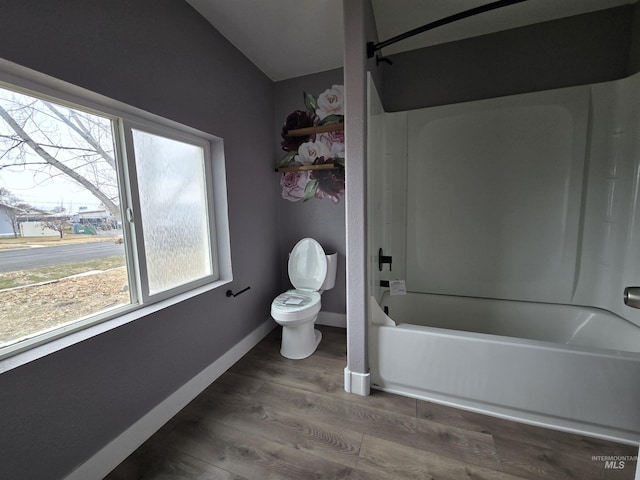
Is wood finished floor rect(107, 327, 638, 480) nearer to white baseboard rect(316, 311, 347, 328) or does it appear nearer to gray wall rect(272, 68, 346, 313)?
white baseboard rect(316, 311, 347, 328)

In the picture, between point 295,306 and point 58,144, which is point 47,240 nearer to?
point 58,144

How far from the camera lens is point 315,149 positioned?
2283 mm

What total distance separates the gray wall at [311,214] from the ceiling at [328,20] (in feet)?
0.89

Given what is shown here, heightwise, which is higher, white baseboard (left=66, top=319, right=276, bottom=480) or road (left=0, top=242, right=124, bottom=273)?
road (left=0, top=242, right=124, bottom=273)

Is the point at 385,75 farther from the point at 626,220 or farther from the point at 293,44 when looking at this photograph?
the point at 626,220

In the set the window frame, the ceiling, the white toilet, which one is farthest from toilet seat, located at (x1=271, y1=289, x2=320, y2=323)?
the ceiling

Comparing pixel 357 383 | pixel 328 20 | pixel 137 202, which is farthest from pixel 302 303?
pixel 328 20

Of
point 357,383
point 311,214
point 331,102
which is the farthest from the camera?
point 311,214

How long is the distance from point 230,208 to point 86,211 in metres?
0.83

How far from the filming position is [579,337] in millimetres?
1744

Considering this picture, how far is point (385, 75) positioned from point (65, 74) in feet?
7.03

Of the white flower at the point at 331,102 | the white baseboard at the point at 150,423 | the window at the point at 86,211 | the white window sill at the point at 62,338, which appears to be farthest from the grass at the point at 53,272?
the white flower at the point at 331,102

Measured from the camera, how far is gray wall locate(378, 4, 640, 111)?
1.63m

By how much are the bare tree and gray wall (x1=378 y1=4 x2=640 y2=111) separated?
2063 millimetres
